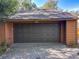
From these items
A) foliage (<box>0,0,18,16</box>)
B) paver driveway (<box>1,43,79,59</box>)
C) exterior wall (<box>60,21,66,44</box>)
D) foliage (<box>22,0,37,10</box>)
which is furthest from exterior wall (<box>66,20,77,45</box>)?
foliage (<box>22,0,37,10</box>)

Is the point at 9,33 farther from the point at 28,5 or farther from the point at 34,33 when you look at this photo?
the point at 28,5

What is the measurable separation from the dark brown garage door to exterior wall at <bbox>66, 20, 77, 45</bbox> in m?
2.30

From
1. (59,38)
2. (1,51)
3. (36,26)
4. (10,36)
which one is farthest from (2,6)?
(59,38)

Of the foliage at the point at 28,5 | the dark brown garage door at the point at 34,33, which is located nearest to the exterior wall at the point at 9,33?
the dark brown garage door at the point at 34,33

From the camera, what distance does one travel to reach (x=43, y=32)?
2088 cm

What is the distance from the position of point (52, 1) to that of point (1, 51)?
101 ft

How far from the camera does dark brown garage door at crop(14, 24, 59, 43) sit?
20.8 meters

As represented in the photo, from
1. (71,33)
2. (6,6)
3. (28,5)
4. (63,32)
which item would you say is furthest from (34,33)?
(28,5)

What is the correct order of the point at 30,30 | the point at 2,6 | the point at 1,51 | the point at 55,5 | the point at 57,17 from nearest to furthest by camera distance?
the point at 2,6
the point at 1,51
the point at 57,17
the point at 30,30
the point at 55,5

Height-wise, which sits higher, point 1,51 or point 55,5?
point 55,5

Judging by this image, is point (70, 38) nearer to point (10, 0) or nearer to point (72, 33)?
point (72, 33)

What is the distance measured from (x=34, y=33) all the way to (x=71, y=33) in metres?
4.05

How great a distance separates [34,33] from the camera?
2084 centimetres

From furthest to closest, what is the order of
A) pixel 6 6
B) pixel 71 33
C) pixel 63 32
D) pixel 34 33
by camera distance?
pixel 34 33 < pixel 63 32 < pixel 71 33 < pixel 6 6
